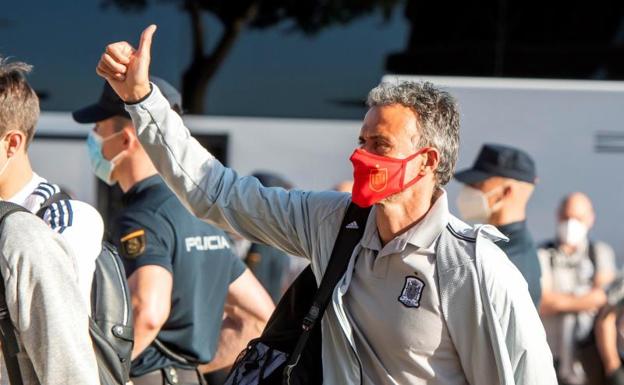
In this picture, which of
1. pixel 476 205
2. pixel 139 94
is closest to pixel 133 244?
pixel 139 94

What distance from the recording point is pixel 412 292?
304 centimetres

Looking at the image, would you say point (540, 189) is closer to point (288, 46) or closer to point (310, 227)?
point (288, 46)

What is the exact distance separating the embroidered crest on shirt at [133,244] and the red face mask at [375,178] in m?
1.29

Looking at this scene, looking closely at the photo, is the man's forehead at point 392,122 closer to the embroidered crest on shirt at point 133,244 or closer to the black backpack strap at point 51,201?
the black backpack strap at point 51,201

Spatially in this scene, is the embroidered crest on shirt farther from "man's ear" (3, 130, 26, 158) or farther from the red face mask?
the red face mask

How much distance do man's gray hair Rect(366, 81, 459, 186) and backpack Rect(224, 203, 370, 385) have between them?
9.6 inches

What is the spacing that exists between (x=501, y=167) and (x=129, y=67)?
2.88 m

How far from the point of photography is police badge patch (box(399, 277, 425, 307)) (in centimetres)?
303

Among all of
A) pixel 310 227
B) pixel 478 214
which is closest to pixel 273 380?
pixel 310 227

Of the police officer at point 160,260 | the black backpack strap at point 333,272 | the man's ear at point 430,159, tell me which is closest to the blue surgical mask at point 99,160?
the police officer at point 160,260

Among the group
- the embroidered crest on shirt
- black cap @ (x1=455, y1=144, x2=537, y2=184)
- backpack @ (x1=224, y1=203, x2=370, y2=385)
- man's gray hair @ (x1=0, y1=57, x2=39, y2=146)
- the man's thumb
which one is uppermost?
the man's thumb

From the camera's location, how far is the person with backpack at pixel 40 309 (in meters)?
2.61

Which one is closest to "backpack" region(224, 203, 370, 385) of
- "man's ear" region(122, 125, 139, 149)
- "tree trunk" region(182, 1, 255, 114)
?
"man's ear" region(122, 125, 139, 149)

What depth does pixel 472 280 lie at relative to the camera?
299 cm
